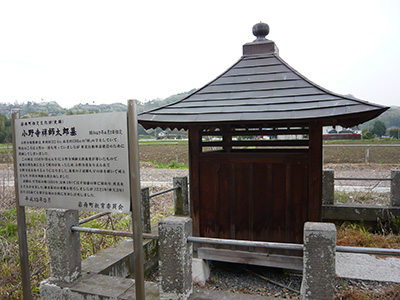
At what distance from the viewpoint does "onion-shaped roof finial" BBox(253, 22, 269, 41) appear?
4973 millimetres

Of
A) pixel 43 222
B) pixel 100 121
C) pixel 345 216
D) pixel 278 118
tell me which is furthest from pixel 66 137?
pixel 345 216

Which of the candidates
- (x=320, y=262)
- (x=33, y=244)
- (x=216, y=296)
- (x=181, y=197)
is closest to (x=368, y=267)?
(x=320, y=262)

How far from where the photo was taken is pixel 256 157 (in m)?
4.31

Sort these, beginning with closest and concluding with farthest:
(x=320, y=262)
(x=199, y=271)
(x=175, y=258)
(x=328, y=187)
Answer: (x=320, y=262), (x=175, y=258), (x=199, y=271), (x=328, y=187)

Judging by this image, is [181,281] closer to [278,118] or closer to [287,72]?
[278,118]

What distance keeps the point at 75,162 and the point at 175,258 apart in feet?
3.99

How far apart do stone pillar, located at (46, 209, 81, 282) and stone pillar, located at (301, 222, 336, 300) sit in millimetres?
2338

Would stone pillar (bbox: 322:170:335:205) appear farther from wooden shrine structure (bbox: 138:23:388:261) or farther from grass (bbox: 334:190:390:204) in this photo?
wooden shrine structure (bbox: 138:23:388:261)

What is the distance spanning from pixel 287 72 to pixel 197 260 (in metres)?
3.34

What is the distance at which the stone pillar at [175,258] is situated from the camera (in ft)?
8.29

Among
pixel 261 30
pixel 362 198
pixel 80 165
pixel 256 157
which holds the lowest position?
pixel 362 198

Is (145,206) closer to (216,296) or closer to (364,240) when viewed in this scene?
(216,296)

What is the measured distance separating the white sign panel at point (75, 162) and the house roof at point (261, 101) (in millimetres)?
1591

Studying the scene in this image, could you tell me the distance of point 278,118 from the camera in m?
3.48
